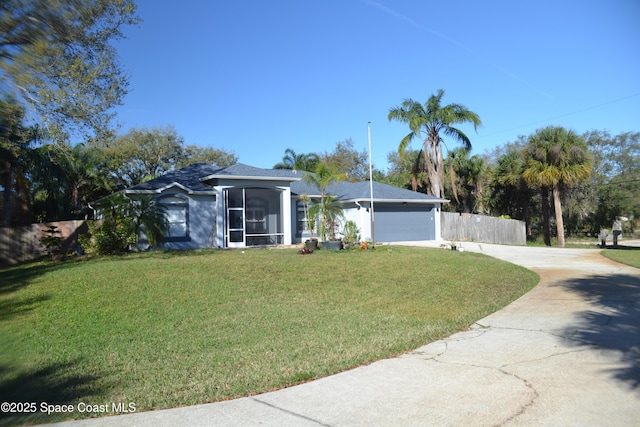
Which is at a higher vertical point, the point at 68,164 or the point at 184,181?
the point at 68,164

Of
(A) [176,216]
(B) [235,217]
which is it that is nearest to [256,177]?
(B) [235,217]

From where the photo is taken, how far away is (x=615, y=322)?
7.41 meters

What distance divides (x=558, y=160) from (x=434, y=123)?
8.23 m

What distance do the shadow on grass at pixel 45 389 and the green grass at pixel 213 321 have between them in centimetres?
2

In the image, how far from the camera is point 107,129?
14.2 meters

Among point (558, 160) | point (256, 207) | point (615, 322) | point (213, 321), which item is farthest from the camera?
point (558, 160)

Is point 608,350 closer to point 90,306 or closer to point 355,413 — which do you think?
point 355,413

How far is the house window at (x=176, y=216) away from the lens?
20.4 metres

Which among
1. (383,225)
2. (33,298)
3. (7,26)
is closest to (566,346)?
(33,298)

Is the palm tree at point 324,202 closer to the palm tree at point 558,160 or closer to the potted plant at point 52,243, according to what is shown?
the potted plant at point 52,243

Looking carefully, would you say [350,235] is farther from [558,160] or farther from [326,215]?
[558,160]

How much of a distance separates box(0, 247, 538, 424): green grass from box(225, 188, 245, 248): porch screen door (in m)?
7.84

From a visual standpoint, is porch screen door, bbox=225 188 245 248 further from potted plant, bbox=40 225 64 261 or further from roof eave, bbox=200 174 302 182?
potted plant, bbox=40 225 64 261

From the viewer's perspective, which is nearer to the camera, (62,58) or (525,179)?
(62,58)
